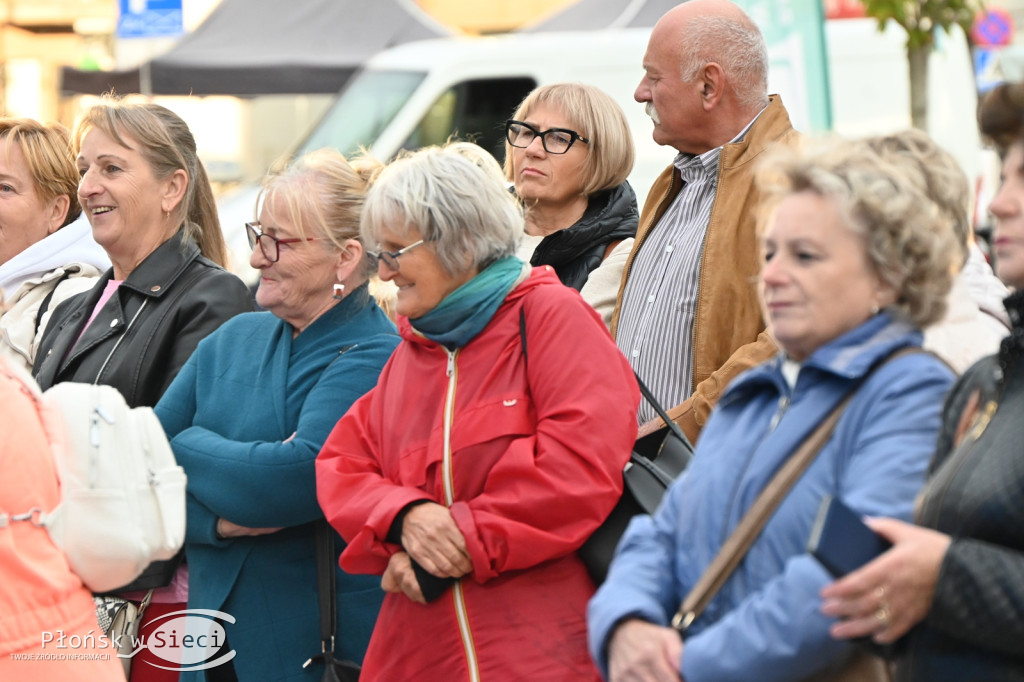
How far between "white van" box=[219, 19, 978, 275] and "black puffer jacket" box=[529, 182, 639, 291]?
5183 millimetres

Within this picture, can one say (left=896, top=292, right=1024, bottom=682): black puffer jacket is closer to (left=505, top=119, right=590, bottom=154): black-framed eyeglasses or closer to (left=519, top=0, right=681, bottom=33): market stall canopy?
(left=505, top=119, right=590, bottom=154): black-framed eyeglasses

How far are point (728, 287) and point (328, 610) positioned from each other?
1.46m

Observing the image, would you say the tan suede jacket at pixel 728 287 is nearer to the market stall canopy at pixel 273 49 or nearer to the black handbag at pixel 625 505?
the black handbag at pixel 625 505

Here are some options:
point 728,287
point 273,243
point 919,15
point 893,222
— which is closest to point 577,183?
point 728,287

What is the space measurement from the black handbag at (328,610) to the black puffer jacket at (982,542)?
1.80m

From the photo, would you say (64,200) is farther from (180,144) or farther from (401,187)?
(401,187)

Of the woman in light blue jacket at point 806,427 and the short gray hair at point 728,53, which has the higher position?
the short gray hair at point 728,53

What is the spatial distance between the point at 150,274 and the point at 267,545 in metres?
1.13

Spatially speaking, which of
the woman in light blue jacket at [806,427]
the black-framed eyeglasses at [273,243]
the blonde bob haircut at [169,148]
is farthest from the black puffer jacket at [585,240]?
the woman in light blue jacket at [806,427]

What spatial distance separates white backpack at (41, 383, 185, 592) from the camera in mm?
2775

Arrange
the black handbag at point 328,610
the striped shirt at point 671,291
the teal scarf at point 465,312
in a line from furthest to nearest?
the striped shirt at point 671,291 < the black handbag at point 328,610 < the teal scarf at point 465,312

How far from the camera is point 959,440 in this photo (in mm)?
2135

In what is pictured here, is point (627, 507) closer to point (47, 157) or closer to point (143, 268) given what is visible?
point (143, 268)

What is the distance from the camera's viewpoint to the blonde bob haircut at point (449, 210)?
10.5 feet
